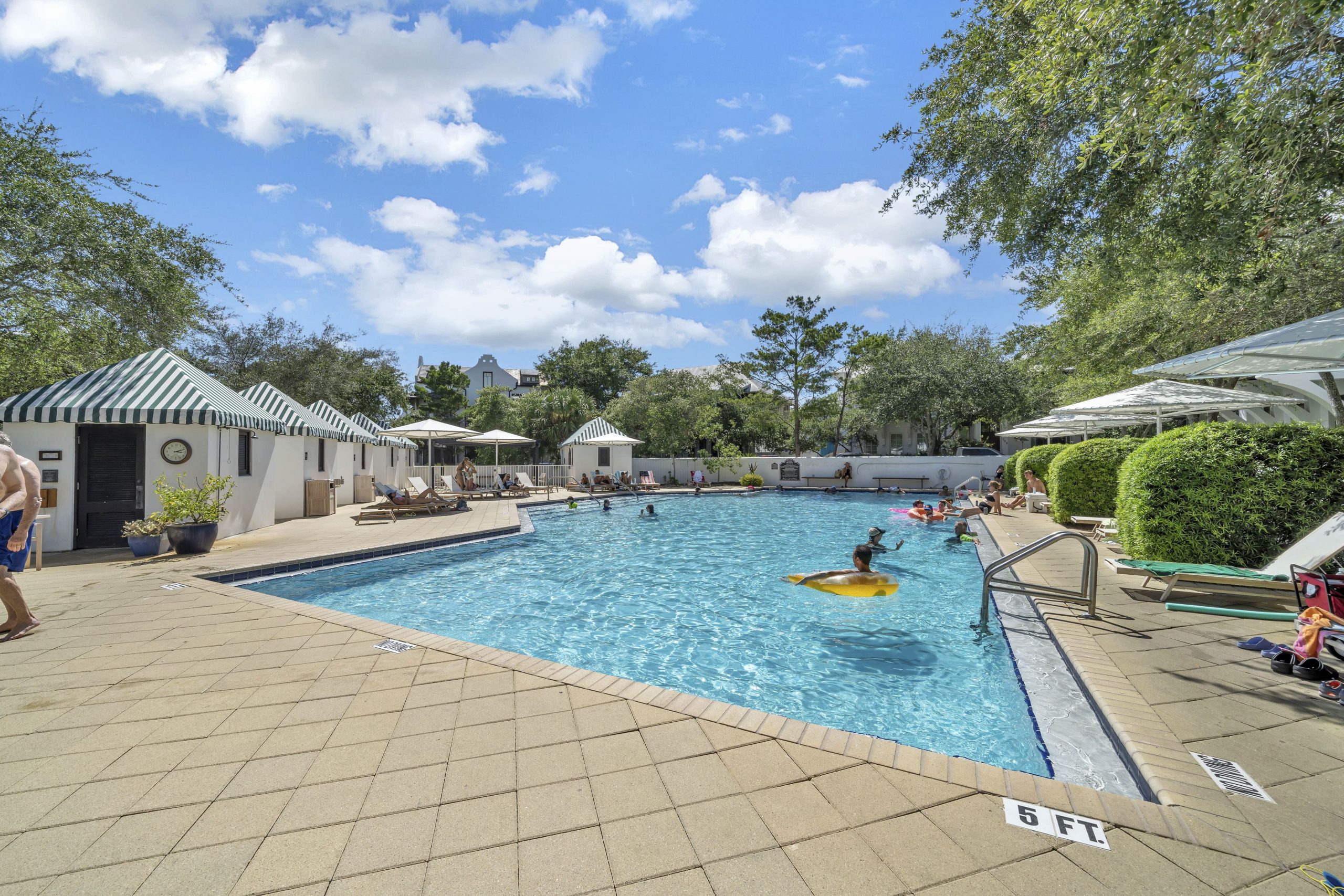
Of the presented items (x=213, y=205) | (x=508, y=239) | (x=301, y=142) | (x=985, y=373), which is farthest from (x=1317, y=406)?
(x=213, y=205)

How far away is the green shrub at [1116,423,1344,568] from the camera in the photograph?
5.55 m

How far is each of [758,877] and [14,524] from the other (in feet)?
20.6

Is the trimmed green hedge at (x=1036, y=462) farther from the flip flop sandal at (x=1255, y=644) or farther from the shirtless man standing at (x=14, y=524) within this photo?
the shirtless man standing at (x=14, y=524)

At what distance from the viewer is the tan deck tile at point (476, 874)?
183 centimetres

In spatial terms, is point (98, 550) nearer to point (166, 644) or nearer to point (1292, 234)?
point (166, 644)

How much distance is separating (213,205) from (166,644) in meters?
11.5

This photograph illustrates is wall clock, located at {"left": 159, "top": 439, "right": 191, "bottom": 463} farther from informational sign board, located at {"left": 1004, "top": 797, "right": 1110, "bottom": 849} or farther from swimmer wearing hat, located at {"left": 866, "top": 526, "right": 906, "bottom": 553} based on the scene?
informational sign board, located at {"left": 1004, "top": 797, "right": 1110, "bottom": 849}

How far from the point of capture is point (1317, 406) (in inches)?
408

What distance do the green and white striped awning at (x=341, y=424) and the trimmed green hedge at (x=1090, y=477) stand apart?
59.2 ft

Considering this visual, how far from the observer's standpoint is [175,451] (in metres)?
9.37

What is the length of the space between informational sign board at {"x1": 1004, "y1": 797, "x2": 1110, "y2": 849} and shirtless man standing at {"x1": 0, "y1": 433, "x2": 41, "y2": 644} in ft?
21.6

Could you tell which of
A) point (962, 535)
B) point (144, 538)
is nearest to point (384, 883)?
point (144, 538)

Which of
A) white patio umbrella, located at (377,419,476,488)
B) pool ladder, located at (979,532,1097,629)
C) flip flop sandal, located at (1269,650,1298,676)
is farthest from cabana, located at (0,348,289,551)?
flip flop sandal, located at (1269,650,1298,676)

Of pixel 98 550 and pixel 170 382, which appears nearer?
pixel 98 550
